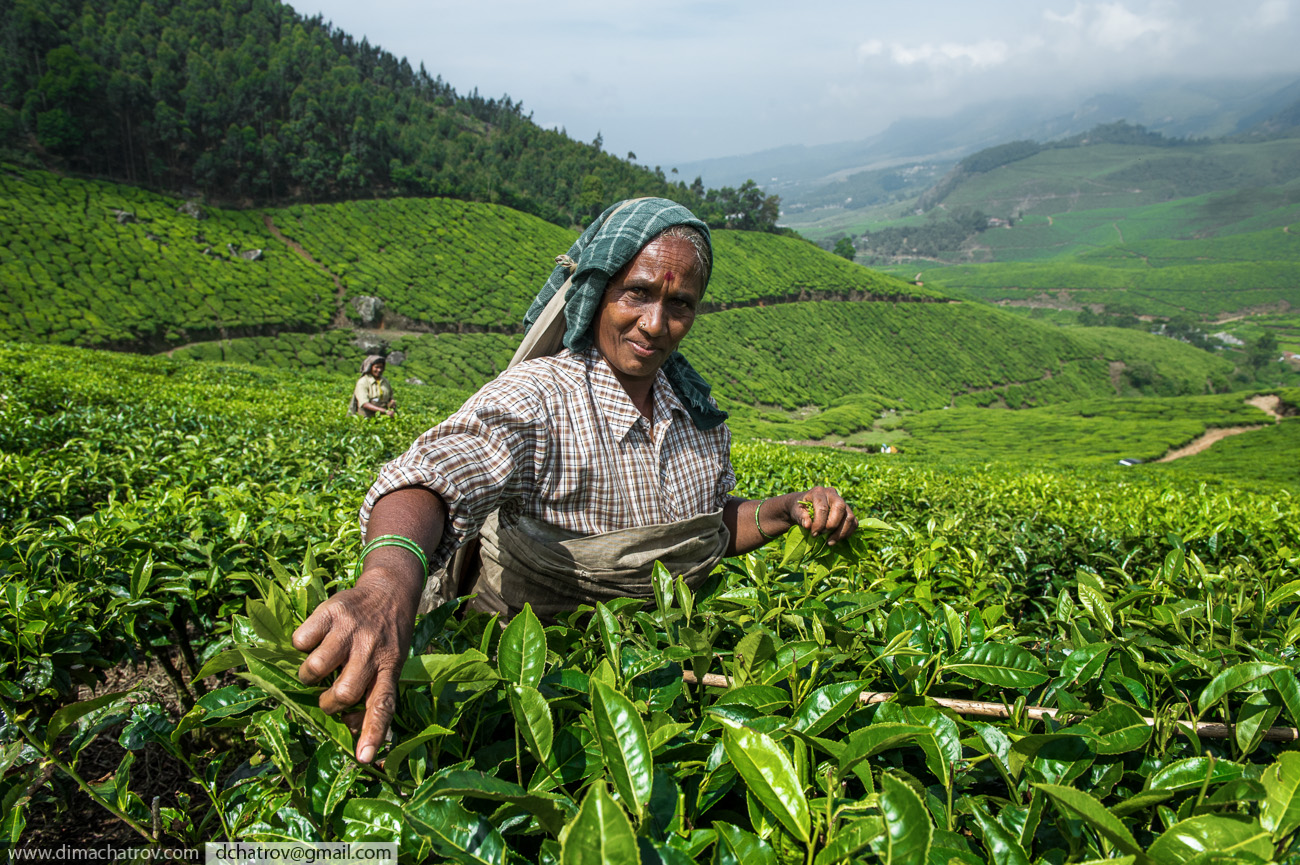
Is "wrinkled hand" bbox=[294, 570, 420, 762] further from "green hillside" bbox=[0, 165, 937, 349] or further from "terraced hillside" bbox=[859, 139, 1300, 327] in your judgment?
"terraced hillside" bbox=[859, 139, 1300, 327]

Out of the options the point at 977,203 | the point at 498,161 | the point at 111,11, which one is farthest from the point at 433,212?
the point at 977,203

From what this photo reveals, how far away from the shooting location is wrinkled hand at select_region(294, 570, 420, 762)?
800 mm

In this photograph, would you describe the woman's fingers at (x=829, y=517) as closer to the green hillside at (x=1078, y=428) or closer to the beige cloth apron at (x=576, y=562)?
the beige cloth apron at (x=576, y=562)

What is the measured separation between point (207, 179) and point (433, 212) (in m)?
14.7

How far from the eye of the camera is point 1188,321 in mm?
88625

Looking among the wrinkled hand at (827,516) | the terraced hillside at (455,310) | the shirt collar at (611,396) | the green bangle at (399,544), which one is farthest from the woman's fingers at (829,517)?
the terraced hillside at (455,310)

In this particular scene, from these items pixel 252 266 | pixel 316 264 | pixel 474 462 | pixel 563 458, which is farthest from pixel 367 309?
pixel 474 462

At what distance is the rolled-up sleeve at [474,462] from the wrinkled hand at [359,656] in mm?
344

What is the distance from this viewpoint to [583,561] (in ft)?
5.23

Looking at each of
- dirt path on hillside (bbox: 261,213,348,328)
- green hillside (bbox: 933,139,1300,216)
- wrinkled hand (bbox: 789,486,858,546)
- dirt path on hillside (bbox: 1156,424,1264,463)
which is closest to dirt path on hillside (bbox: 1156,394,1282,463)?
dirt path on hillside (bbox: 1156,424,1264,463)

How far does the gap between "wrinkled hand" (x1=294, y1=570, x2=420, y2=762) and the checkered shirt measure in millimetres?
380

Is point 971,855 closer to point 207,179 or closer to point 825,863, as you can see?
point 825,863

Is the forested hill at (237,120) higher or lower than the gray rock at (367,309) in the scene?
higher

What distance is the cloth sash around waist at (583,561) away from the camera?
1592 millimetres
